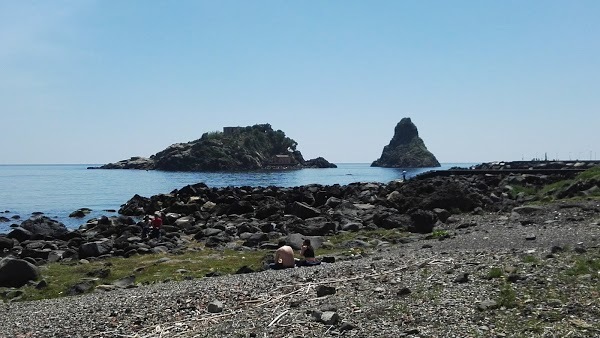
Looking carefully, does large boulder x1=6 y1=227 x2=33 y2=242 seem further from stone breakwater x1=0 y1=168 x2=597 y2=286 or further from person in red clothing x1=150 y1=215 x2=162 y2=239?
person in red clothing x1=150 y1=215 x2=162 y2=239

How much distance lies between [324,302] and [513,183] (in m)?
41.7

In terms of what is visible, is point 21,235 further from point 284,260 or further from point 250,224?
point 284,260

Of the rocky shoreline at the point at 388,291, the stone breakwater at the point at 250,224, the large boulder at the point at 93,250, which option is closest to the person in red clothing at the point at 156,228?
the stone breakwater at the point at 250,224

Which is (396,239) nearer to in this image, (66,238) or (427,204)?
(427,204)

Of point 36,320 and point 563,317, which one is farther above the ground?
point 563,317

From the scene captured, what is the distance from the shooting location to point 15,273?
64.1 feet

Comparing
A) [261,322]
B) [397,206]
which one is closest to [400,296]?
[261,322]

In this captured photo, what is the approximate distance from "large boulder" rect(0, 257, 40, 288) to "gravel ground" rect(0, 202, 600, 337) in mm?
3875

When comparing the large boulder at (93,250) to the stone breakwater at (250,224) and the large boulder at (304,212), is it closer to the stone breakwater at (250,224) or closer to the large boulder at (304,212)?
the stone breakwater at (250,224)

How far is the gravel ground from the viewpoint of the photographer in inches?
370

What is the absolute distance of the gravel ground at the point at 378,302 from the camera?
9398 millimetres

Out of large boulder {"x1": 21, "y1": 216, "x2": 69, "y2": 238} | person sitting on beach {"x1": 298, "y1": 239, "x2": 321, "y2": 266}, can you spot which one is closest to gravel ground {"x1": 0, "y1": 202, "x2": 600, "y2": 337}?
person sitting on beach {"x1": 298, "y1": 239, "x2": 321, "y2": 266}

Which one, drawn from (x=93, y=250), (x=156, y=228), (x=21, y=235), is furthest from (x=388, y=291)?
(x=21, y=235)

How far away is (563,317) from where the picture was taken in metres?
9.01
